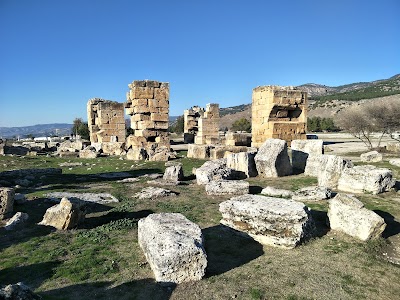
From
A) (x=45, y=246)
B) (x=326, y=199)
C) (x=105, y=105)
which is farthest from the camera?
(x=105, y=105)

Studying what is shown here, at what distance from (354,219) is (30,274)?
580 centimetres

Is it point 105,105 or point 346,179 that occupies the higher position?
point 105,105

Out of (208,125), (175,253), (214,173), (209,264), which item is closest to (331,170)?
(214,173)

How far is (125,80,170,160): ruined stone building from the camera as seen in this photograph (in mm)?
20188

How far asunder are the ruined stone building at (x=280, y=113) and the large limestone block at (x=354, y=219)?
9649mm

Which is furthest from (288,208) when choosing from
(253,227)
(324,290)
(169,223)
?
(169,223)

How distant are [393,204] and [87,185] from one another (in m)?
A: 9.48

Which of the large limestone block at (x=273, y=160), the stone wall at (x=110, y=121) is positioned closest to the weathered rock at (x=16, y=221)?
the large limestone block at (x=273, y=160)

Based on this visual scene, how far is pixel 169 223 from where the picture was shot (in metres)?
5.52

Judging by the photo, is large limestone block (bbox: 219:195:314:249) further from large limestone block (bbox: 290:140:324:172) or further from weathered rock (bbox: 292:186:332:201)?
large limestone block (bbox: 290:140:324:172)

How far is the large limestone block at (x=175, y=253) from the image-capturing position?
4.54 m

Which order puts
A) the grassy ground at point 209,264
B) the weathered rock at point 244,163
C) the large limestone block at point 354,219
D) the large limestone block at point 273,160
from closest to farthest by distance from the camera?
the grassy ground at point 209,264
the large limestone block at point 354,219
the large limestone block at point 273,160
the weathered rock at point 244,163

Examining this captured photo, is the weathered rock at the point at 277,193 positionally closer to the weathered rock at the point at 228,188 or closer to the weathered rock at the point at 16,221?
the weathered rock at the point at 228,188

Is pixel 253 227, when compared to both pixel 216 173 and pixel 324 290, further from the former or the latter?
pixel 216 173
